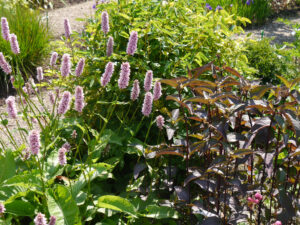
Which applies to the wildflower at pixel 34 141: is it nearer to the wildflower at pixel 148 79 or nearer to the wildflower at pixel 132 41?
the wildflower at pixel 148 79

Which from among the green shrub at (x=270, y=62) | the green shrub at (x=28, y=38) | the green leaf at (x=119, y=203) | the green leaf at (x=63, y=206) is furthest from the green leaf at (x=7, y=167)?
the green shrub at (x=270, y=62)

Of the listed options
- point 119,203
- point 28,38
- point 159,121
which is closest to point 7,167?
point 119,203

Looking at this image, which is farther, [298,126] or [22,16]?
[22,16]

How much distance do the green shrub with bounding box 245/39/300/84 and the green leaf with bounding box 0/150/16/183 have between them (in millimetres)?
2905

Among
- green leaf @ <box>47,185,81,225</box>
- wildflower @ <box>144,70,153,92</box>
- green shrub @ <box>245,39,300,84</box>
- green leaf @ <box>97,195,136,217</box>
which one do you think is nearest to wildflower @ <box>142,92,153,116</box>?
wildflower @ <box>144,70,153,92</box>

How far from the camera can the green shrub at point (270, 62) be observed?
4.25 m

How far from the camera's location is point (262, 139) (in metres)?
2.01

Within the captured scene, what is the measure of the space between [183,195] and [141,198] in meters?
0.28

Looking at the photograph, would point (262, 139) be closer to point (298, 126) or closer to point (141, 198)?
point (298, 126)

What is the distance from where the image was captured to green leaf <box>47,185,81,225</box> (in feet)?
6.41

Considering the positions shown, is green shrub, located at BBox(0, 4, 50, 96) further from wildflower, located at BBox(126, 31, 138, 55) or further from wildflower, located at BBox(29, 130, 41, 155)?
wildflower, located at BBox(29, 130, 41, 155)

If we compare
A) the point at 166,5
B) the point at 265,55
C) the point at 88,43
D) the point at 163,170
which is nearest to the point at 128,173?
the point at 163,170

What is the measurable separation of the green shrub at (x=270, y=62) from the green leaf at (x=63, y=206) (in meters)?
2.87

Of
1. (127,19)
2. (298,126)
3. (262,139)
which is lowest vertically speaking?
(262,139)
